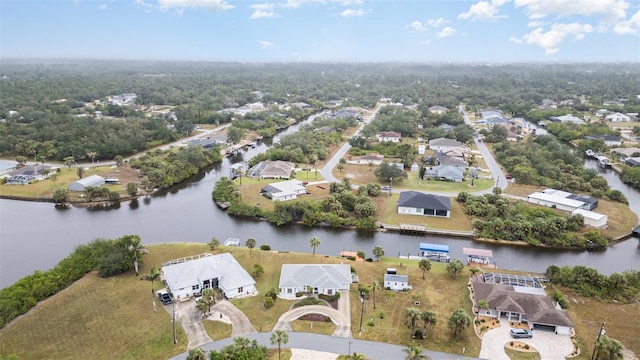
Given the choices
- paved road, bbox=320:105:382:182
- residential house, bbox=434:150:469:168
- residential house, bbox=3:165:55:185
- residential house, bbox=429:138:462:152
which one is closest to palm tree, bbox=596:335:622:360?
paved road, bbox=320:105:382:182

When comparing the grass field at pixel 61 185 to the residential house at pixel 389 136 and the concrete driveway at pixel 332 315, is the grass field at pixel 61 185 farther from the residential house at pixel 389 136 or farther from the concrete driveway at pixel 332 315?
the residential house at pixel 389 136

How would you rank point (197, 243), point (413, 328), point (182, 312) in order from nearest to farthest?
1. point (413, 328)
2. point (182, 312)
3. point (197, 243)

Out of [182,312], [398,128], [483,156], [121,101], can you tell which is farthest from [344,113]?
[182,312]

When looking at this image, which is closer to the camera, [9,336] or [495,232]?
[9,336]

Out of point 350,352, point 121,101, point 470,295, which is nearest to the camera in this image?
point 350,352

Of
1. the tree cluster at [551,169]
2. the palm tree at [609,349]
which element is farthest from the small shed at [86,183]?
the tree cluster at [551,169]

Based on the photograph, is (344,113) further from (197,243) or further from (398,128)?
(197,243)

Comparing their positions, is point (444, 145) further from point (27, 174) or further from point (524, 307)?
point (27, 174)
